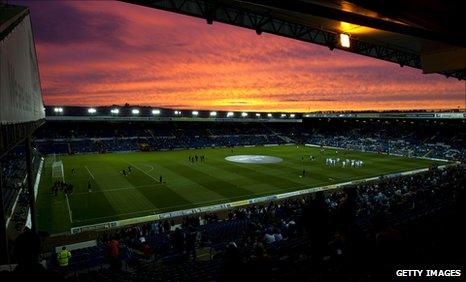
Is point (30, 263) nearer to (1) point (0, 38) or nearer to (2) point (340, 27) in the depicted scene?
(1) point (0, 38)

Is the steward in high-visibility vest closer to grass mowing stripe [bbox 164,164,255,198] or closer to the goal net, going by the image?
grass mowing stripe [bbox 164,164,255,198]

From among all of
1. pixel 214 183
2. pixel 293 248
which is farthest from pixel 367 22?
pixel 214 183

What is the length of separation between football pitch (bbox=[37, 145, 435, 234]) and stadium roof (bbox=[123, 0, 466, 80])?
17.8m

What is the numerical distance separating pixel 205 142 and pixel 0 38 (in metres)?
70.7

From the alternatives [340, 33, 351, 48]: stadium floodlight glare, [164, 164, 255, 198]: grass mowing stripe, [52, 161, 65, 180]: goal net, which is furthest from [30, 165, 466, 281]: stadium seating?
[52, 161, 65, 180]: goal net

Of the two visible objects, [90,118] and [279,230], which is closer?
[279,230]

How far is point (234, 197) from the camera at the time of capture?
2944cm

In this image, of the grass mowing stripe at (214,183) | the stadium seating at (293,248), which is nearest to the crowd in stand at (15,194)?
the stadium seating at (293,248)

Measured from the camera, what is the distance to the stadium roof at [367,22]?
6434 millimetres

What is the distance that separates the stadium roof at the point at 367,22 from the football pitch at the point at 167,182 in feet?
58.3

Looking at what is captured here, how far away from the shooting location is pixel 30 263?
101 inches

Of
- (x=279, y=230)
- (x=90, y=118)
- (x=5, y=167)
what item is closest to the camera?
(x=279, y=230)

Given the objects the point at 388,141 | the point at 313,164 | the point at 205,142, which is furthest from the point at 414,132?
the point at 205,142

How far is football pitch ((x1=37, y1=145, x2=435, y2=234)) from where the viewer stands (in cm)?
2537
